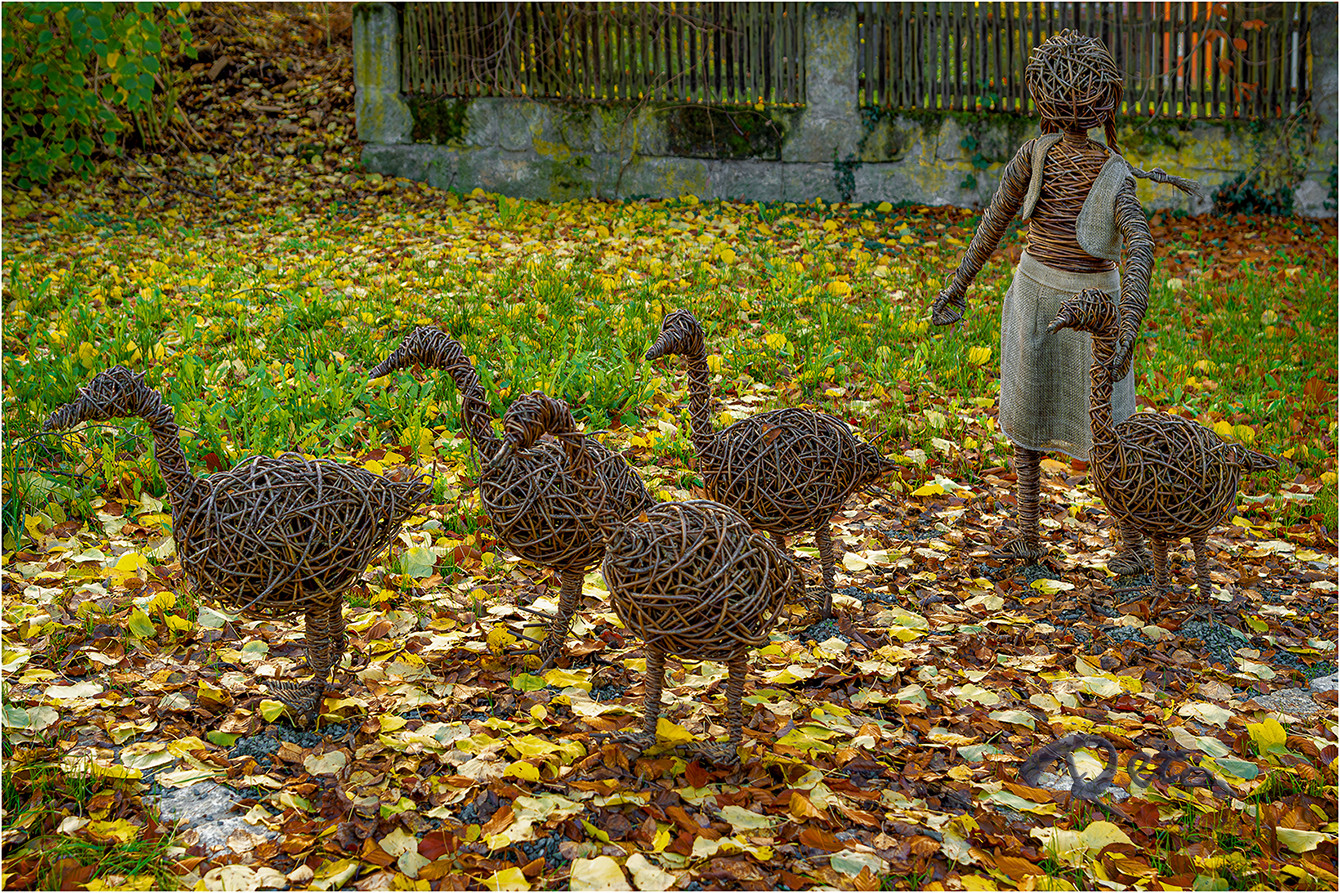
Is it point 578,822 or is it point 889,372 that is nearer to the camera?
point 578,822

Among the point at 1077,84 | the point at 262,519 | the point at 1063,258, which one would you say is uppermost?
the point at 1077,84

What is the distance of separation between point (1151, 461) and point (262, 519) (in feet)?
8.74

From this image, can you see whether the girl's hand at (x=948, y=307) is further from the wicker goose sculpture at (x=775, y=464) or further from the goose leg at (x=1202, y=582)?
the goose leg at (x=1202, y=582)

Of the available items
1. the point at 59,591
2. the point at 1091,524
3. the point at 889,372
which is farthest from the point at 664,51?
the point at 59,591

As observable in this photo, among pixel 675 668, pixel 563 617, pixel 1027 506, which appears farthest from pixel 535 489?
pixel 1027 506

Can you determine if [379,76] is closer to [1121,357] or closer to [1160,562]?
[1121,357]

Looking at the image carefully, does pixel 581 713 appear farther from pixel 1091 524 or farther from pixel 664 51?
pixel 664 51

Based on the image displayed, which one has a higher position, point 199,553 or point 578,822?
point 199,553

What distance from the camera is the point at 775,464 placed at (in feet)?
9.88

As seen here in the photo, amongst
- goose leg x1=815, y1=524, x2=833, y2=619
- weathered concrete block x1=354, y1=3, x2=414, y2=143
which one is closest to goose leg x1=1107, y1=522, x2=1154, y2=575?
goose leg x1=815, y1=524, x2=833, y2=619

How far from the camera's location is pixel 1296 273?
7844 millimetres

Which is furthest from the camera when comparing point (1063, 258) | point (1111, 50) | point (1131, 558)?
point (1111, 50)

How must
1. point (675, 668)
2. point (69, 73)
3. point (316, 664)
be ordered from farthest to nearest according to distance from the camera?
point (69, 73) → point (675, 668) → point (316, 664)

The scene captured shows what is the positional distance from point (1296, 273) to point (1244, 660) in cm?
573
